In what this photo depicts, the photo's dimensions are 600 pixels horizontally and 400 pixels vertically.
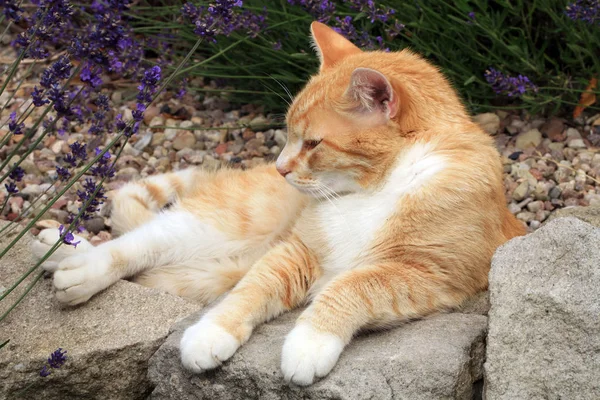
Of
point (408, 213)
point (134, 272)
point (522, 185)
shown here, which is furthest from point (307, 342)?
point (522, 185)

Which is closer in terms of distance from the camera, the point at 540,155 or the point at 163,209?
the point at 163,209

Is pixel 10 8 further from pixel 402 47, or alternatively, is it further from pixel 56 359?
pixel 402 47

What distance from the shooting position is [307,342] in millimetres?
2408

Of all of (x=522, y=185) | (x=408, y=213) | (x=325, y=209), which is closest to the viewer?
(x=408, y=213)

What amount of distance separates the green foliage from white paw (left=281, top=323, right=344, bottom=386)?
187 centimetres

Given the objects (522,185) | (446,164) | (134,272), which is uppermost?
(446,164)

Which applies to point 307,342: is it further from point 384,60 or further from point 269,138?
point 269,138

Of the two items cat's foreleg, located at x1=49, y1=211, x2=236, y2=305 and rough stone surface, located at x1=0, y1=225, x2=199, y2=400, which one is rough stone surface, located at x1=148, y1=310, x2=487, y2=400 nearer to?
rough stone surface, located at x1=0, y1=225, x2=199, y2=400

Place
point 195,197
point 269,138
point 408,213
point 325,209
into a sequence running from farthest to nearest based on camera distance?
point 269,138 → point 195,197 → point 325,209 → point 408,213

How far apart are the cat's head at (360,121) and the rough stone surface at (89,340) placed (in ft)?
2.32

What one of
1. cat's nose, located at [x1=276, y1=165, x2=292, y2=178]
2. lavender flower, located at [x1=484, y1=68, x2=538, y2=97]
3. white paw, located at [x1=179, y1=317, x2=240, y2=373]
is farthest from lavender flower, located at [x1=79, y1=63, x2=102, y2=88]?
lavender flower, located at [x1=484, y1=68, x2=538, y2=97]

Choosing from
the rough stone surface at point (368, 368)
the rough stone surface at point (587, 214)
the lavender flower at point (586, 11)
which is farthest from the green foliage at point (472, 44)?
the rough stone surface at point (368, 368)

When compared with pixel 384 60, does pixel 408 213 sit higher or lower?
lower

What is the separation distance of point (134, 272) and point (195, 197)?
463 mm
